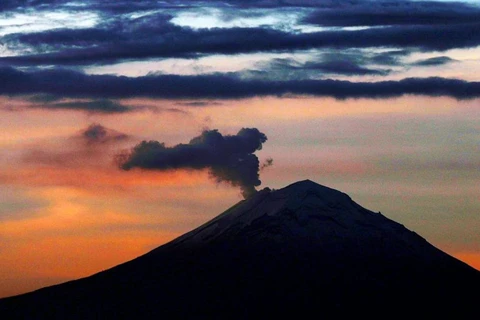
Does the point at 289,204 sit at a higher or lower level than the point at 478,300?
higher

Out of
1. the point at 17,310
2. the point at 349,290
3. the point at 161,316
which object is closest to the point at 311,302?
the point at 349,290

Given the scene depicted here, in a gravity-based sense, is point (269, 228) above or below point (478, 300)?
above

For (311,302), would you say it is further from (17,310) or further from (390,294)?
(17,310)

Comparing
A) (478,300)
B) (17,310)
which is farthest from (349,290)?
(17,310)

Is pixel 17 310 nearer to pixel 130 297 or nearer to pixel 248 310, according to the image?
pixel 130 297

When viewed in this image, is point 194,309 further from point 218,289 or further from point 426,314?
point 426,314

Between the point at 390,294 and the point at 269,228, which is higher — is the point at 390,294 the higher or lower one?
the lower one

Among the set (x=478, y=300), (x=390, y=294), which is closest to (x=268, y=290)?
(x=390, y=294)
